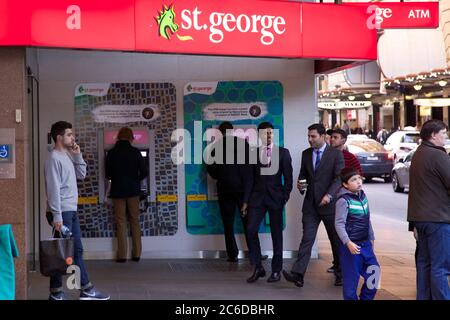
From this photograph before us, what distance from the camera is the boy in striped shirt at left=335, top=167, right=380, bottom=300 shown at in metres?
7.32

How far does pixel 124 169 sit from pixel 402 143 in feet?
67.9

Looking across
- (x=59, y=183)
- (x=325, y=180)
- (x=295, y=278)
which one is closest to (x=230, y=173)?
(x=325, y=180)

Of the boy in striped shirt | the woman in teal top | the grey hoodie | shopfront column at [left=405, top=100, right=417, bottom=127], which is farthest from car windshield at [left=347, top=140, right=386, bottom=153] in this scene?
the woman in teal top

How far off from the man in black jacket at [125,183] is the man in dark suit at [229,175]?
1.01 meters

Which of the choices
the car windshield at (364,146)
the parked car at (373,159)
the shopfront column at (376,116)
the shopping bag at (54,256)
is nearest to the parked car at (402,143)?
the parked car at (373,159)

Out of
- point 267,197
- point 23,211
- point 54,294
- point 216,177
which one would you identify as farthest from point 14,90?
point 216,177

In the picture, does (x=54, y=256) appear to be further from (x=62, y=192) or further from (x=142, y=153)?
(x=142, y=153)

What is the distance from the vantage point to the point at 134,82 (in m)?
11.2

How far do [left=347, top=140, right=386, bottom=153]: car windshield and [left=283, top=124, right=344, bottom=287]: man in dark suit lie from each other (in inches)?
736

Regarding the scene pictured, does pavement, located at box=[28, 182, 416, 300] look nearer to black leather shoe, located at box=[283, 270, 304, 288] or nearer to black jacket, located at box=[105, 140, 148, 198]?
black leather shoe, located at box=[283, 270, 304, 288]

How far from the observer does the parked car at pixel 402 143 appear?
28781 millimetres

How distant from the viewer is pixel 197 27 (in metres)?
8.25
